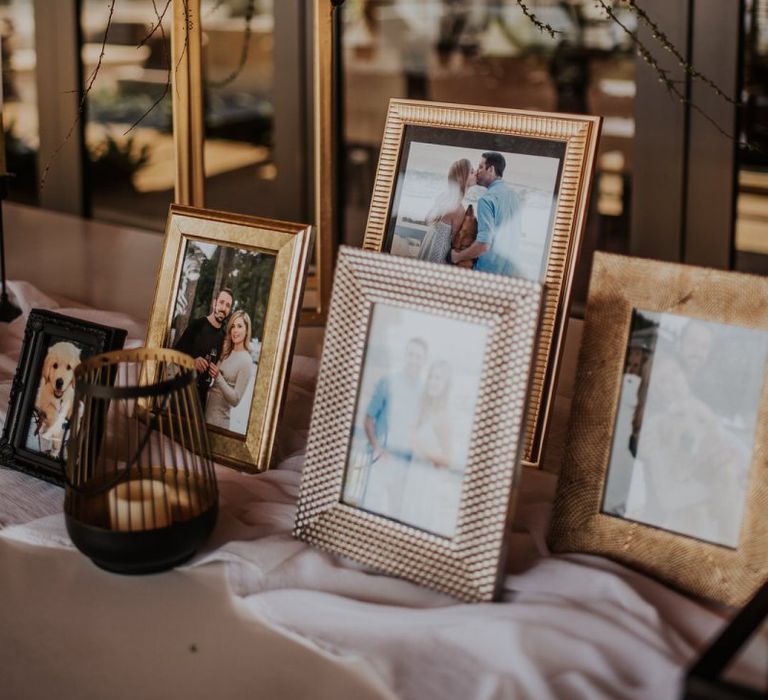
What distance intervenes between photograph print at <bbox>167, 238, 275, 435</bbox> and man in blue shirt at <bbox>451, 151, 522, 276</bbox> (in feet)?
0.64

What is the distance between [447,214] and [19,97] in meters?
2.48

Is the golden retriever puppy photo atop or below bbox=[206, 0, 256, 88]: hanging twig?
below

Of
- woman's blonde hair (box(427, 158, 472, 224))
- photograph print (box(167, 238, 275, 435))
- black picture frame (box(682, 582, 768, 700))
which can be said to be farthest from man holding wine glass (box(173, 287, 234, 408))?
black picture frame (box(682, 582, 768, 700))

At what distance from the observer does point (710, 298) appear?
2.50ft

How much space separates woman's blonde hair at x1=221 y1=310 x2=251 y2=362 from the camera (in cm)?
98

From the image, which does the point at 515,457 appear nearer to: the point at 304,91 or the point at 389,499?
the point at 389,499

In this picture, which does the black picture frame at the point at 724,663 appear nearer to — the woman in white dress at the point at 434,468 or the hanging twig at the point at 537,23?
the woman in white dress at the point at 434,468

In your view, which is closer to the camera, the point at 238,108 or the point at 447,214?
the point at 447,214

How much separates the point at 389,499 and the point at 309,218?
1.63 metres

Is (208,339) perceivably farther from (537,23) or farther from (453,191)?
(537,23)

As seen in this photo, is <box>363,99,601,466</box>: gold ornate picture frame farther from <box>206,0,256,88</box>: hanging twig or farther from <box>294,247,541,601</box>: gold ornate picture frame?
<box>206,0,256,88</box>: hanging twig

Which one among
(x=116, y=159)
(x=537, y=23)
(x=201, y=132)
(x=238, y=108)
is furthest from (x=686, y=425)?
(x=238, y=108)

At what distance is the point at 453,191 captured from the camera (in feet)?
3.27

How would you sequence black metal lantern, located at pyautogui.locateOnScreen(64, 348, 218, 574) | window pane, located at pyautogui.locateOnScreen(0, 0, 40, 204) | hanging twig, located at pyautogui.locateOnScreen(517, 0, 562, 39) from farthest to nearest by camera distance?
window pane, located at pyautogui.locateOnScreen(0, 0, 40, 204), hanging twig, located at pyautogui.locateOnScreen(517, 0, 562, 39), black metal lantern, located at pyautogui.locateOnScreen(64, 348, 218, 574)
